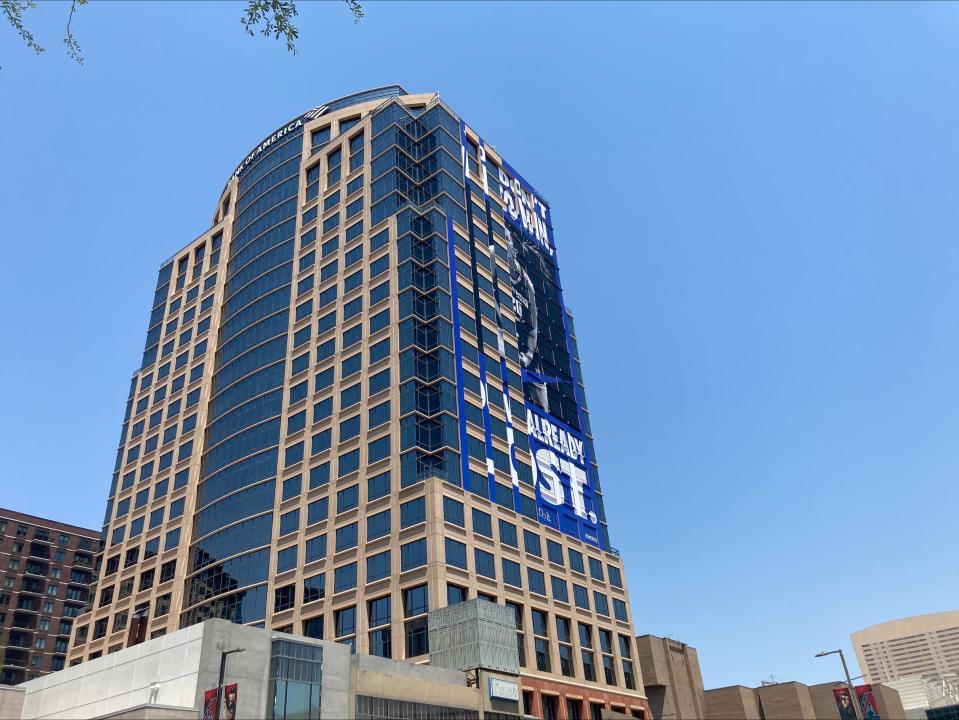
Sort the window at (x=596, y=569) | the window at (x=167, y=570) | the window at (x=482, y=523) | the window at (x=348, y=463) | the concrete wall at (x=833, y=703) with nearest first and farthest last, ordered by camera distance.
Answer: the window at (x=482, y=523) < the window at (x=348, y=463) < the window at (x=596, y=569) < the window at (x=167, y=570) < the concrete wall at (x=833, y=703)

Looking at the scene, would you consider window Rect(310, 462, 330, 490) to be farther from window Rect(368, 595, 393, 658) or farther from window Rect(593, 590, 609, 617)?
window Rect(593, 590, 609, 617)

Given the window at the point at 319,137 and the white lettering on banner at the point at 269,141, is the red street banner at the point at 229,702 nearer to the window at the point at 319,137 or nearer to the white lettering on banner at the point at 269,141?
the window at the point at 319,137

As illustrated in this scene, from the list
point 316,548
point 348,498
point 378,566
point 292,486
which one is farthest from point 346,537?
point 292,486

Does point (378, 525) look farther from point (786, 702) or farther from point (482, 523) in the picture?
point (786, 702)

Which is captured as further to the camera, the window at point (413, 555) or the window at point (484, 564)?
the window at point (484, 564)

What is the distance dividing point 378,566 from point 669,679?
41.3 metres

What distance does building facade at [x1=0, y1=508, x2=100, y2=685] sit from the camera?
131 meters

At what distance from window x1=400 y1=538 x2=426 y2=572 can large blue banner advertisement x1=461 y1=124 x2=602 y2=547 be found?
15772 millimetres

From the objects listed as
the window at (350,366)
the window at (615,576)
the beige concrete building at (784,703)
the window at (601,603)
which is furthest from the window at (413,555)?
Answer: the beige concrete building at (784,703)

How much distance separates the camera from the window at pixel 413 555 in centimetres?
6944

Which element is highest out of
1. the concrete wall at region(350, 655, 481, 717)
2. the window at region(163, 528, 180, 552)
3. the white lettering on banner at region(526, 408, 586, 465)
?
the white lettering on banner at region(526, 408, 586, 465)

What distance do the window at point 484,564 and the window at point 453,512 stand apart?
2.96 metres

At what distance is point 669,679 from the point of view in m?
92.5

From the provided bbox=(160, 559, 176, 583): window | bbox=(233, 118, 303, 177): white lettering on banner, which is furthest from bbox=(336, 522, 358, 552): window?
bbox=(233, 118, 303, 177): white lettering on banner
